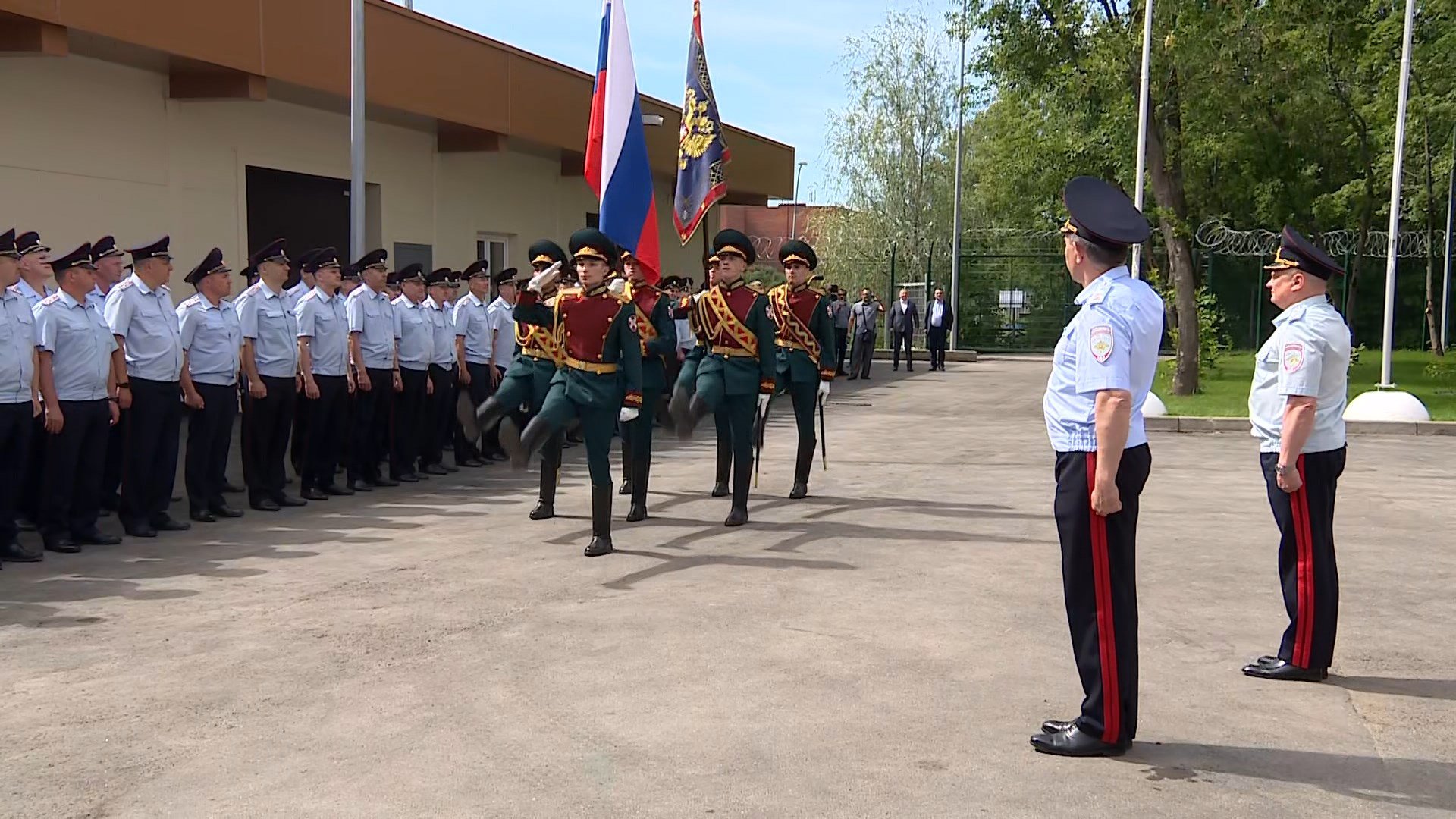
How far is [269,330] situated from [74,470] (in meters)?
2.12

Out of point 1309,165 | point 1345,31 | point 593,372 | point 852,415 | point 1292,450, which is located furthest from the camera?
point 1309,165

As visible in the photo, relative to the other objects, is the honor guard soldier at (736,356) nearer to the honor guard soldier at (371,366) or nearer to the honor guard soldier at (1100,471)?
the honor guard soldier at (371,366)

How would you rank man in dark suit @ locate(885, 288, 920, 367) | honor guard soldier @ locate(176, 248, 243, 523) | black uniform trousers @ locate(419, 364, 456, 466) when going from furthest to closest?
man in dark suit @ locate(885, 288, 920, 367), black uniform trousers @ locate(419, 364, 456, 466), honor guard soldier @ locate(176, 248, 243, 523)

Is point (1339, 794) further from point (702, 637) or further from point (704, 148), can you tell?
point (704, 148)

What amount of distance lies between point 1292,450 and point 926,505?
198 inches

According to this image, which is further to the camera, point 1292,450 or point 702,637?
point 702,637

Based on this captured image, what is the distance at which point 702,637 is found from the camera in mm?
6328

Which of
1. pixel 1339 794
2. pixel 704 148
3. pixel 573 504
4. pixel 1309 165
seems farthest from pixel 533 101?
pixel 1309 165

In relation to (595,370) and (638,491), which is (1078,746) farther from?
(638,491)

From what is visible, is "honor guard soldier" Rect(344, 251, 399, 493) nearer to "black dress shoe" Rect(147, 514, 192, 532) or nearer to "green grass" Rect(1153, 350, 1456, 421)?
"black dress shoe" Rect(147, 514, 192, 532)

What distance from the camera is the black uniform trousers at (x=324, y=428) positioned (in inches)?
428

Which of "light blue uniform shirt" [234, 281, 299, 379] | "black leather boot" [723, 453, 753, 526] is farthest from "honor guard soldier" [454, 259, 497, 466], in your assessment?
"black leather boot" [723, 453, 753, 526]

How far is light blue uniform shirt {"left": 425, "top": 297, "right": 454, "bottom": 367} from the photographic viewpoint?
40.3 feet

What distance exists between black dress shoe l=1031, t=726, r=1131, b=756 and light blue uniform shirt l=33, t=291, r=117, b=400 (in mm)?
6715
